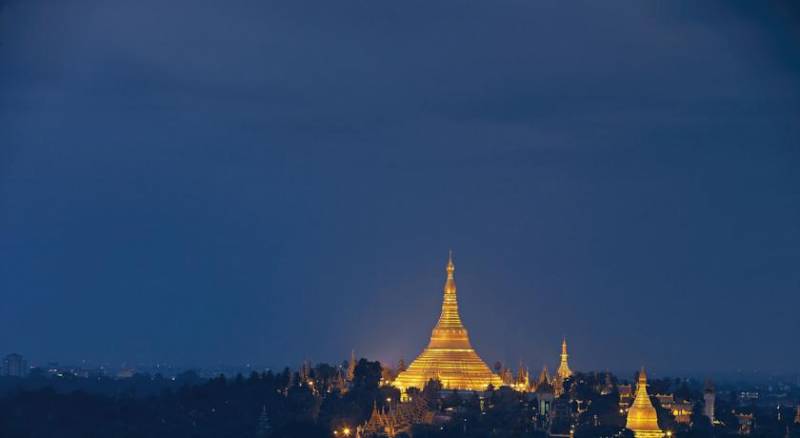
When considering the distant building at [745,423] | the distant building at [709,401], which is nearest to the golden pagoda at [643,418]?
the distant building at [745,423]

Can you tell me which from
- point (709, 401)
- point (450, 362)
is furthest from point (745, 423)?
point (450, 362)

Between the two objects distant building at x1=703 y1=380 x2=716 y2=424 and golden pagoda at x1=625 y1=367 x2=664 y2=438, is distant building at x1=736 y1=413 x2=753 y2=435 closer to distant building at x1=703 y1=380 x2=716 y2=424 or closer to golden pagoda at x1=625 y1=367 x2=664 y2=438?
distant building at x1=703 y1=380 x2=716 y2=424

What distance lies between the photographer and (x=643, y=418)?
9369 cm

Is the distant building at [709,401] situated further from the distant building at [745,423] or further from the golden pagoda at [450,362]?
the golden pagoda at [450,362]

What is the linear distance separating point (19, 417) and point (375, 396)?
615 inches

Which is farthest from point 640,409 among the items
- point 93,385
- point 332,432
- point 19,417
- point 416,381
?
point 93,385

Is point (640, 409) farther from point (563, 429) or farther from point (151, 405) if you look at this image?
point (151, 405)

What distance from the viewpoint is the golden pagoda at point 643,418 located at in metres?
92.8

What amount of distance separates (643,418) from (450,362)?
795 inches

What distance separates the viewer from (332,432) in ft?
305

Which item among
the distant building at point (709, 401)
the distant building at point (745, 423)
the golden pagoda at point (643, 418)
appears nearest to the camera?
the golden pagoda at point (643, 418)

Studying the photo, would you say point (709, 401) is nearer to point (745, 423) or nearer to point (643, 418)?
point (745, 423)

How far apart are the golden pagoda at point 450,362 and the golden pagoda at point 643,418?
50.5 ft

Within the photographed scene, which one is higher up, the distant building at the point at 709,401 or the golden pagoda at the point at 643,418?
the distant building at the point at 709,401
